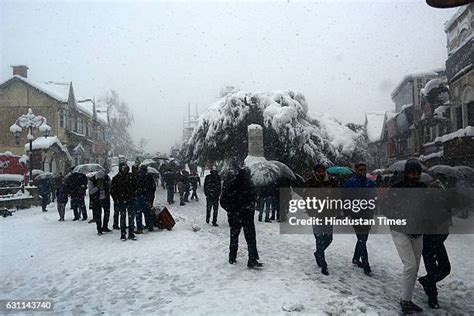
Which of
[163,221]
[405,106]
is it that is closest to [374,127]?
[405,106]

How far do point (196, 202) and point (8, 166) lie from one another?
700 cm

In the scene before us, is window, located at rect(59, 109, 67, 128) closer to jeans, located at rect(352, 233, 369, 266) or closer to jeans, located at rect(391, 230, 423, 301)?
jeans, located at rect(352, 233, 369, 266)

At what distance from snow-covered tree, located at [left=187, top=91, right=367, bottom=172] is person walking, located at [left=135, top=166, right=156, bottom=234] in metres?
8.77

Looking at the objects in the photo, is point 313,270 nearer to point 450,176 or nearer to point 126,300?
point 126,300

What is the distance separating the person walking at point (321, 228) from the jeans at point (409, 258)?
1.30 meters

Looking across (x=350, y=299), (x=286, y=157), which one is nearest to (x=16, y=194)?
(x=286, y=157)

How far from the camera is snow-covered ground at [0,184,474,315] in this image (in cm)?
421

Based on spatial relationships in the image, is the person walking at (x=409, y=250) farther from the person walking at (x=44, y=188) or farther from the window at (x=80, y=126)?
the window at (x=80, y=126)

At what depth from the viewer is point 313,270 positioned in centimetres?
562

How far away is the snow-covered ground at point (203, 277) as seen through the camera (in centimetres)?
421

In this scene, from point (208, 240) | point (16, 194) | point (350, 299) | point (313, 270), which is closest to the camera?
point (350, 299)

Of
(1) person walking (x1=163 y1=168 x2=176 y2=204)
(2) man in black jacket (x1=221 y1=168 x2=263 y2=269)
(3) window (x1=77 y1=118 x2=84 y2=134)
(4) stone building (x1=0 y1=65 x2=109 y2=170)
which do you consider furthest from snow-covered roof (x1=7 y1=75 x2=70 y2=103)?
(2) man in black jacket (x1=221 y1=168 x2=263 y2=269)

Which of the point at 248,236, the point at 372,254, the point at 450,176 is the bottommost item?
the point at 372,254

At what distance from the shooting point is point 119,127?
1099 inches
